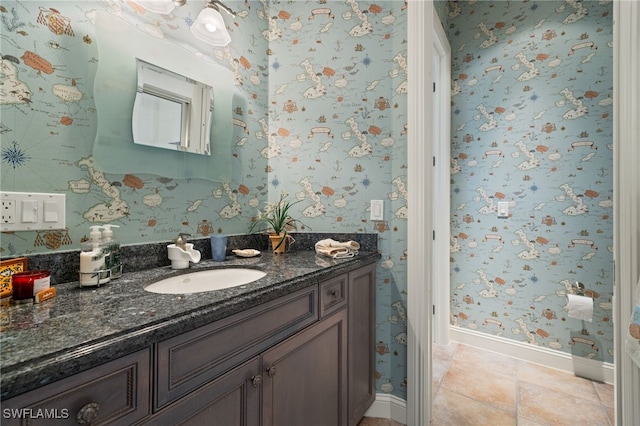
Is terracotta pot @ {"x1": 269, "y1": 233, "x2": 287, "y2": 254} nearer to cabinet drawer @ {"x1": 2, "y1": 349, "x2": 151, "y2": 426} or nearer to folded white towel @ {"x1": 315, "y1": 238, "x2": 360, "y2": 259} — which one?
folded white towel @ {"x1": 315, "y1": 238, "x2": 360, "y2": 259}

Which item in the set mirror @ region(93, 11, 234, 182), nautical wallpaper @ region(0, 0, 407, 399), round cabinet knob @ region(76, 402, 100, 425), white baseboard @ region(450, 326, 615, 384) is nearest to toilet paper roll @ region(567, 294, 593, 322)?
white baseboard @ region(450, 326, 615, 384)

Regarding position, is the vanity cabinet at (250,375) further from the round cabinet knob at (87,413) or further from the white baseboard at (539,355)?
the white baseboard at (539,355)

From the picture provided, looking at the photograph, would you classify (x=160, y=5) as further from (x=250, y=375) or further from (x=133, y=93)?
(x=250, y=375)

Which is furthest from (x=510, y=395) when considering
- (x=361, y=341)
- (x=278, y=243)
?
(x=278, y=243)

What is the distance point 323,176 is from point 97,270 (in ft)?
3.95

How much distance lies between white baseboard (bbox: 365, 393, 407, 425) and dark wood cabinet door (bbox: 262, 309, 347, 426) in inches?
15.5

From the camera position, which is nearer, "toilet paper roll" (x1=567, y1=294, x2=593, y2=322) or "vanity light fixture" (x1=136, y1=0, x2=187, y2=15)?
"vanity light fixture" (x1=136, y1=0, x2=187, y2=15)

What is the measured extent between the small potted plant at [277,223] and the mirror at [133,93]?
40cm

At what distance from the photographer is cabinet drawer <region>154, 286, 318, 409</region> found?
64cm

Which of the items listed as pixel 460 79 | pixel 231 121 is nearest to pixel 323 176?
pixel 231 121

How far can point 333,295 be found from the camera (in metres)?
1.29

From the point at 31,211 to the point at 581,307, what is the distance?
2.87 metres

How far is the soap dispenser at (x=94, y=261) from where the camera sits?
2.90 feet

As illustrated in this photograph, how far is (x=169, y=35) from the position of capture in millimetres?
1328
